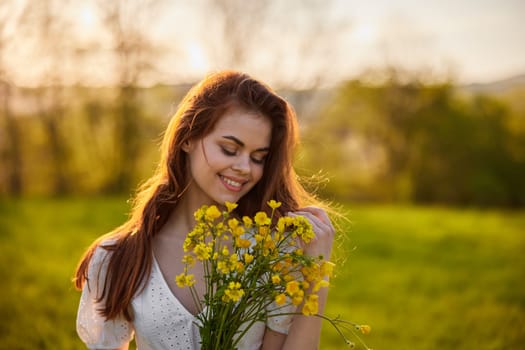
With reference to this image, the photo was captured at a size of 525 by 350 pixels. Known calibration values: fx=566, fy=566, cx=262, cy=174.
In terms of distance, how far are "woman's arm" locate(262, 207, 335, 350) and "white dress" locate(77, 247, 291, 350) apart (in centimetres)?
11

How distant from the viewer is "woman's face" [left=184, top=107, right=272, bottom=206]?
204cm

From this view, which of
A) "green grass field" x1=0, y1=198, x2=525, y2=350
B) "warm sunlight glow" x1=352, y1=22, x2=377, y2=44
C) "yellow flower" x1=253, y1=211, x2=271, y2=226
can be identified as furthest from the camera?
"warm sunlight glow" x1=352, y1=22, x2=377, y2=44

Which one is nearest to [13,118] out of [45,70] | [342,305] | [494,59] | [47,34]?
[45,70]

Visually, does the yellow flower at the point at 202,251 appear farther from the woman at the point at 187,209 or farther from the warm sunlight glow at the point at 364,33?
the warm sunlight glow at the point at 364,33

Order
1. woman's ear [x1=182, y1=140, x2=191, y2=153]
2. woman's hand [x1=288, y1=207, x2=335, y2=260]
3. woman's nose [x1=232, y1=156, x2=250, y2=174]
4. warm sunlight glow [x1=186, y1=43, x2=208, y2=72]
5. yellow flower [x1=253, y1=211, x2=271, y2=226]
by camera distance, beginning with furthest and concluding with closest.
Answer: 1. warm sunlight glow [x1=186, y1=43, x2=208, y2=72]
2. woman's ear [x1=182, y1=140, x2=191, y2=153]
3. woman's nose [x1=232, y1=156, x2=250, y2=174]
4. woman's hand [x1=288, y1=207, x2=335, y2=260]
5. yellow flower [x1=253, y1=211, x2=271, y2=226]

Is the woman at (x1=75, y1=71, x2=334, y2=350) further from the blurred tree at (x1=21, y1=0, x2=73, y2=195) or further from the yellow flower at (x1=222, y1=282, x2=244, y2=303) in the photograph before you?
the blurred tree at (x1=21, y1=0, x2=73, y2=195)

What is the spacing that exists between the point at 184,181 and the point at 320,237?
2.30 feet

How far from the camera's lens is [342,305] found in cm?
604

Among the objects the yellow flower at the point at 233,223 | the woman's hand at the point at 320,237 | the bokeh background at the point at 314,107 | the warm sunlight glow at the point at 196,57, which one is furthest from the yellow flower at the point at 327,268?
the warm sunlight glow at the point at 196,57

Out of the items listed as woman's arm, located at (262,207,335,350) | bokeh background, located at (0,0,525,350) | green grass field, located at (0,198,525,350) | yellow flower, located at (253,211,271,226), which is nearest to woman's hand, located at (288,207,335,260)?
woman's arm, located at (262,207,335,350)

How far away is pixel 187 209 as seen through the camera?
7.48 feet

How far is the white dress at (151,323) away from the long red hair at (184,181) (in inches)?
1.4

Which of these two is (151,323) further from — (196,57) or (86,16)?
(196,57)

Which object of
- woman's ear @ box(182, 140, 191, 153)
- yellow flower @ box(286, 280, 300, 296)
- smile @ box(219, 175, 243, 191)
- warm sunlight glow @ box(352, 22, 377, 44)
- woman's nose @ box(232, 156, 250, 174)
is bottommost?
yellow flower @ box(286, 280, 300, 296)
